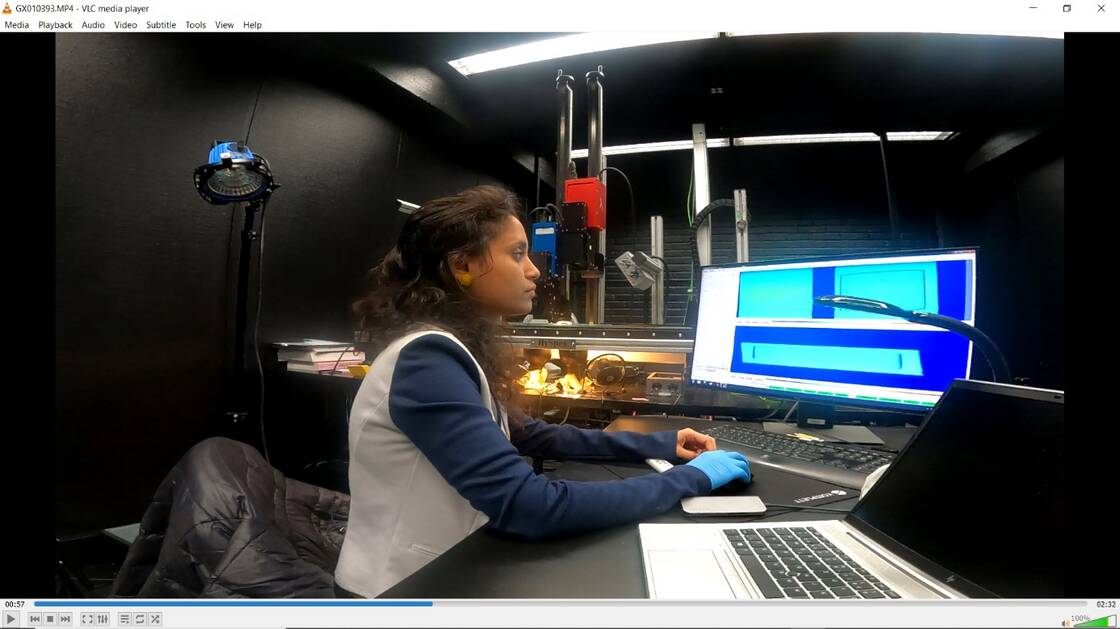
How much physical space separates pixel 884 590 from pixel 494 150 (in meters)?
3.57

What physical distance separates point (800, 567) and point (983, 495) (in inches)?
7.3

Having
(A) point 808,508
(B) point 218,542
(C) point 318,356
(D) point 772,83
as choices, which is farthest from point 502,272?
(D) point 772,83

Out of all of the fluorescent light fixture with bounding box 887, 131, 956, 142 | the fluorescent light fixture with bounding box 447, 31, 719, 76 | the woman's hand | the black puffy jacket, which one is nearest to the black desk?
the woman's hand

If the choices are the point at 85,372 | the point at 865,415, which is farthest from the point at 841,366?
the point at 85,372

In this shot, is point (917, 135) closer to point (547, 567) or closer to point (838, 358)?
point (838, 358)

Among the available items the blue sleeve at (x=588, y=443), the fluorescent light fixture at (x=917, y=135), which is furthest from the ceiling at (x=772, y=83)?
the blue sleeve at (x=588, y=443)

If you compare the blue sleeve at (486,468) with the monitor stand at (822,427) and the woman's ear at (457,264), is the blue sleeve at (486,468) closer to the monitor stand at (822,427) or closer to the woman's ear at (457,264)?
the woman's ear at (457,264)

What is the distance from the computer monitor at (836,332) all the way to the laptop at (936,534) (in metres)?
0.33

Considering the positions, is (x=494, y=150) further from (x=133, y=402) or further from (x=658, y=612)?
(x=658, y=612)

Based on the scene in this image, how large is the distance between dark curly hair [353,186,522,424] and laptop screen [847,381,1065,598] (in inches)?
23.1

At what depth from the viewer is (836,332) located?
35.7 inches

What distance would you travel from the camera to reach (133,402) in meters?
1.65

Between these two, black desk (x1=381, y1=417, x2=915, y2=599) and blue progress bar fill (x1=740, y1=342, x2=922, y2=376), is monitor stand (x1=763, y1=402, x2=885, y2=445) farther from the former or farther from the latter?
black desk (x1=381, y1=417, x2=915, y2=599)

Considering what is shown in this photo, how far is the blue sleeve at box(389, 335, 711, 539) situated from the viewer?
51 centimetres
